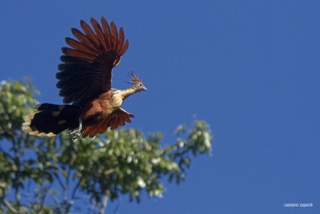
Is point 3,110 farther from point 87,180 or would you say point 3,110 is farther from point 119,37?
point 119,37

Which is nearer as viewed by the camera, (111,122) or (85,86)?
(85,86)

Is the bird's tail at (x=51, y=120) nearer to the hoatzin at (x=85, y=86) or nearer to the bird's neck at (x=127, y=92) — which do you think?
the hoatzin at (x=85, y=86)

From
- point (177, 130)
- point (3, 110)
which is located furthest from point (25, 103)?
point (177, 130)

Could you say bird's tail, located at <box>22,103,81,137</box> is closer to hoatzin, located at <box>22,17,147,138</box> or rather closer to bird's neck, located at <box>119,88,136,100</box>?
hoatzin, located at <box>22,17,147,138</box>

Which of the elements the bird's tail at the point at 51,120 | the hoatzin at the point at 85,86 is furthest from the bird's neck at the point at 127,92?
→ the bird's tail at the point at 51,120

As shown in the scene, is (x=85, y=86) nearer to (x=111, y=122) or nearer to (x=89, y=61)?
(x=89, y=61)

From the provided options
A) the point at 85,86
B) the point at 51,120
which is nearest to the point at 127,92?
the point at 85,86

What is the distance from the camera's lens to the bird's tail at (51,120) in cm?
1121

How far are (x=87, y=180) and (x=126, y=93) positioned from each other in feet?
13.1

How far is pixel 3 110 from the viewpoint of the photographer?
47.3ft

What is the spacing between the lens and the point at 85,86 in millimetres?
11289

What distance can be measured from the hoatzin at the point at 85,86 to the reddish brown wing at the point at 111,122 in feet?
1.18

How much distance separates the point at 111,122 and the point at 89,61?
3.36 ft

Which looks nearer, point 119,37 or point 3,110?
point 119,37
